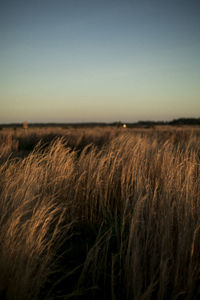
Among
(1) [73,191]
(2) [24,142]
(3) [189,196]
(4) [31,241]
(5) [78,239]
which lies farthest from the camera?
(2) [24,142]

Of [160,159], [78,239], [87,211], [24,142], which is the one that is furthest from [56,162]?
[24,142]

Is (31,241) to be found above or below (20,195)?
below

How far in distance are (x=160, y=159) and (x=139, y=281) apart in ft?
7.53

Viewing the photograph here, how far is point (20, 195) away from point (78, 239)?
67cm

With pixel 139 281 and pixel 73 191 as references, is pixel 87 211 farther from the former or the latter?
pixel 139 281

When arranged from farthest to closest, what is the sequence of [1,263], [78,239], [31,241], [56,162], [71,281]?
[56,162] < [78,239] < [71,281] < [31,241] < [1,263]

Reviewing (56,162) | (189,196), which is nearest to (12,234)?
(189,196)

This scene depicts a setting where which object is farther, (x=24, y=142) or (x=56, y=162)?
(x=24, y=142)

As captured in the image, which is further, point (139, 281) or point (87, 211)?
point (87, 211)

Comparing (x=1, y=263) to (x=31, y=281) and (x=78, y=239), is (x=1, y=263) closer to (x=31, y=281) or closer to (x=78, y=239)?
(x=31, y=281)

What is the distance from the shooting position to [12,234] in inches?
49.5

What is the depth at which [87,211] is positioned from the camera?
2150 millimetres

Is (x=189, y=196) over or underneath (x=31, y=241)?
over

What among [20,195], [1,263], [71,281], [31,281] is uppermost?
[20,195]
